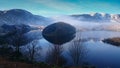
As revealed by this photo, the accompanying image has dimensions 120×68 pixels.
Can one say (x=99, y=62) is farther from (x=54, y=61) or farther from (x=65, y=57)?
(x=54, y=61)

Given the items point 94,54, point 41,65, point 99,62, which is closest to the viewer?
point 41,65

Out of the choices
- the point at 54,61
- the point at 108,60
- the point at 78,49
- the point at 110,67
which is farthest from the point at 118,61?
the point at 54,61

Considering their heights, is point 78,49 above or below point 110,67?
above

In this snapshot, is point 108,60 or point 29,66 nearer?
point 29,66

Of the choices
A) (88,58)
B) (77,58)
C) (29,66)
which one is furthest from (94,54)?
(29,66)

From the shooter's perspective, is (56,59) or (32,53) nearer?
(56,59)

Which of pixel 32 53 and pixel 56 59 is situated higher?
pixel 32 53

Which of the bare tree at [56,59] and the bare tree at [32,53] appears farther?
the bare tree at [32,53]

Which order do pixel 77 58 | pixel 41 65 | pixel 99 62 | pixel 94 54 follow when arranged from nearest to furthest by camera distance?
pixel 41 65, pixel 77 58, pixel 99 62, pixel 94 54

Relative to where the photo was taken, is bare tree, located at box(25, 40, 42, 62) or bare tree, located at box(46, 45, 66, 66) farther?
bare tree, located at box(25, 40, 42, 62)
